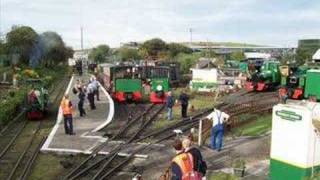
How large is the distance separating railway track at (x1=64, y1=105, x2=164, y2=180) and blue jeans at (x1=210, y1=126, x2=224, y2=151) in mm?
2999

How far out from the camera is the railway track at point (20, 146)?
15.3 metres

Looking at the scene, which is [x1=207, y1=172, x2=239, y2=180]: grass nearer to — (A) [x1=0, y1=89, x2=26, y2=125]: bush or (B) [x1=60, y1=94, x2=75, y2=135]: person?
(B) [x1=60, y1=94, x2=75, y2=135]: person

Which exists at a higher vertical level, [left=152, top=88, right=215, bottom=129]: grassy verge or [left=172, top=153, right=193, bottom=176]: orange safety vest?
[left=172, top=153, right=193, bottom=176]: orange safety vest

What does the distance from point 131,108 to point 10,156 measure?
13.2m

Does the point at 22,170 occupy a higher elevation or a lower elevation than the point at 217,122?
lower

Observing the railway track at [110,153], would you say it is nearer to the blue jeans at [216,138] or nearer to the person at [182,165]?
the blue jeans at [216,138]

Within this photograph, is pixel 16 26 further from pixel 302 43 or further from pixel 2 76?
pixel 302 43

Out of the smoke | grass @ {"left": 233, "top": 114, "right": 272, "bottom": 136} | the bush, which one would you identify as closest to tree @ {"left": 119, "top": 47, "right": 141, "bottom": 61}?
the smoke

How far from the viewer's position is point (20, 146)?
762 inches

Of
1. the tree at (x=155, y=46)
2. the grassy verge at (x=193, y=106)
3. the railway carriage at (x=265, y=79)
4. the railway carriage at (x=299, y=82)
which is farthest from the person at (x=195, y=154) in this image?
the tree at (x=155, y=46)

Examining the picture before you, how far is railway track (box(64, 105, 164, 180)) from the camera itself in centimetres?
1456

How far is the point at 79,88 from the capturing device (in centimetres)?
2645

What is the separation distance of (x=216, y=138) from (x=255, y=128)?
14.0 ft

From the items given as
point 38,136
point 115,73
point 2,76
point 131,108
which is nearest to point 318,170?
point 38,136
